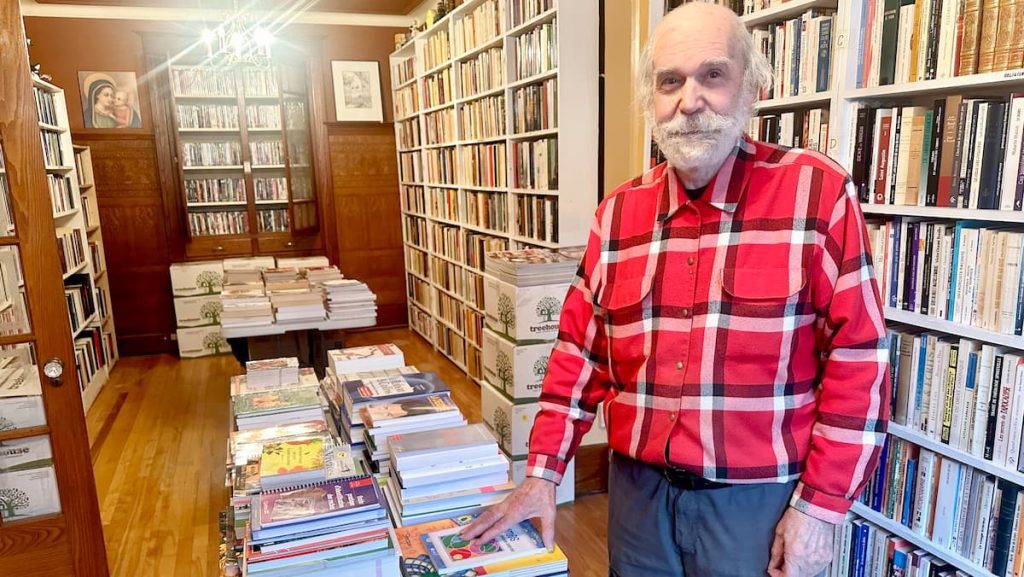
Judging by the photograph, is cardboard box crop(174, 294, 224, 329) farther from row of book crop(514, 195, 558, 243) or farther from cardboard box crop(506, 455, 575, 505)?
cardboard box crop(506, 455, 575, 505)

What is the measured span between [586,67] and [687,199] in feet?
6.88

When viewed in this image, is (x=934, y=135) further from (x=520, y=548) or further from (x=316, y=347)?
(x=316, y=347)

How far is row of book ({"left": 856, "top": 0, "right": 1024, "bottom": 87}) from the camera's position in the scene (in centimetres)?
133

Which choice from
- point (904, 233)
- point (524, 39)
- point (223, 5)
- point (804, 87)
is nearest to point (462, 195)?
point (524, 39)

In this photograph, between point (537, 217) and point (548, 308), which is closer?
point (548, 308)

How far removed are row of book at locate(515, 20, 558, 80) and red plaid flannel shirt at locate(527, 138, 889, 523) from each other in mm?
2093

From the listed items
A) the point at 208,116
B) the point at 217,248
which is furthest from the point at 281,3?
the point at 217,248

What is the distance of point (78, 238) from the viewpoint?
4402 millimetres

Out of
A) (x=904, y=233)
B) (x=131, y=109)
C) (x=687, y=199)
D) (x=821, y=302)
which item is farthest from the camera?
(x=131, y=109)

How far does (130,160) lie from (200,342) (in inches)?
61.2

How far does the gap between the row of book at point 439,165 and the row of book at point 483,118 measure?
33cm

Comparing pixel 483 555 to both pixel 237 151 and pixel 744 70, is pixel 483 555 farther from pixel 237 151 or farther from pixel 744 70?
pixel 237 151

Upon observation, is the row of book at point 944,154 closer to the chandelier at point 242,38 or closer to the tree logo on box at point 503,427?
the tree logo on box at point 503,427

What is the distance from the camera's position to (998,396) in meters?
1.41
